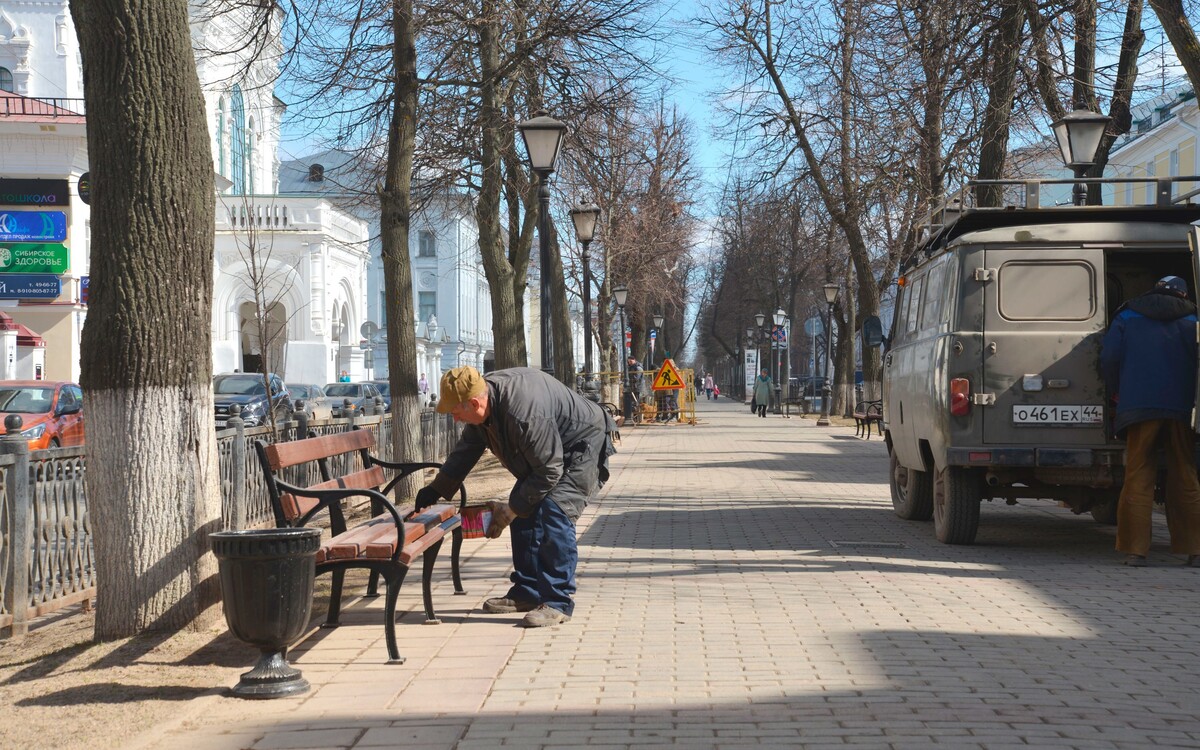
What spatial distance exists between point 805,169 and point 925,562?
21844mm

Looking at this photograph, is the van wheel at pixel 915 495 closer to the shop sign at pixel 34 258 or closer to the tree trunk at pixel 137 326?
the tree trunk at pixel 137 326

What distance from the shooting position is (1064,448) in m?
9.54

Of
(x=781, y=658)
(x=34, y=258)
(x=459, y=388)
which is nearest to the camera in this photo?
(x=781, y=658)

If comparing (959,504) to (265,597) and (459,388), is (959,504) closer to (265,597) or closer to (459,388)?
(459,388)

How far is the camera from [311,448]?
297 inches

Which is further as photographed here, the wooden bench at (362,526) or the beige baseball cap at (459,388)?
the beige baseball cap at (459,388)

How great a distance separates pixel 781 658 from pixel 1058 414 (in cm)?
440

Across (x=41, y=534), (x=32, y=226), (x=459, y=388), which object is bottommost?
(x=41, y=534)

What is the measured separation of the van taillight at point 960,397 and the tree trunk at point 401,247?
258 inches

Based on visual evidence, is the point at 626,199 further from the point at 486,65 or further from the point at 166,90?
the point at 166,90

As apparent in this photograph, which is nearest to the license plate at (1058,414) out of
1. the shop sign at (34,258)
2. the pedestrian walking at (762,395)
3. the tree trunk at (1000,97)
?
the tree trunk at (1000,97)

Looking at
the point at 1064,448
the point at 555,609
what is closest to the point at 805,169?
the point at 1064,448

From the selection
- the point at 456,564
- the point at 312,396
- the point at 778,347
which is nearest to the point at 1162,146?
the point at 778,347

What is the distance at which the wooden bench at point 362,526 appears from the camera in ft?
20.4
